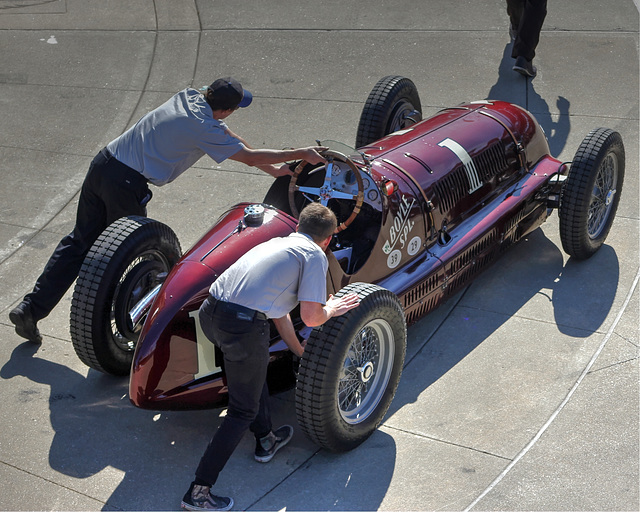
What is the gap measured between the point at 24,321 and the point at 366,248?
243 cm

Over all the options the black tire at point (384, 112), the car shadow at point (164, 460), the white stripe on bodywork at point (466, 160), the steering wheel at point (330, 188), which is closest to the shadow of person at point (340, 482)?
the car shadow at point (164, 460)

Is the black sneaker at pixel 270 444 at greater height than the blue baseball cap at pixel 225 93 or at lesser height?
lesser

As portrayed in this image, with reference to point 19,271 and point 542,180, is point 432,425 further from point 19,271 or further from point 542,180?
point 19,271

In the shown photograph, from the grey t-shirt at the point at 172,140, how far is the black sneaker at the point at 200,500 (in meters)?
2.18

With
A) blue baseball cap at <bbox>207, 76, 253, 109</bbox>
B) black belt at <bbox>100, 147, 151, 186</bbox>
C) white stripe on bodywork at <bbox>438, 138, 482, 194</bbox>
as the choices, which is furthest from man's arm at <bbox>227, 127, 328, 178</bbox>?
white stripe on bodywork at <bbox>438, 138, 482, 194</bbox>

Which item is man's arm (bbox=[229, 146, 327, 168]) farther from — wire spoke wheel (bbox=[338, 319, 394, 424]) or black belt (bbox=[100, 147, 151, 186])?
wire spoke wheel (bbox=[338, 319, 394, 424])

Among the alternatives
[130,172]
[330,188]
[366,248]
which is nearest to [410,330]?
[366,248]

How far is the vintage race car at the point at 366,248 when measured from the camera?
4621 mm

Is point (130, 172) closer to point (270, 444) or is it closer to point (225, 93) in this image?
point (225, 93)

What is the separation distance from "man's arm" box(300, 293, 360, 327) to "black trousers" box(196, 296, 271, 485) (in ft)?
0.70

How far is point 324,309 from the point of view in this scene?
14.1ft

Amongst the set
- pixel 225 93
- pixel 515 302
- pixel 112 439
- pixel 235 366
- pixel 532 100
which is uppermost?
pixel 225 93

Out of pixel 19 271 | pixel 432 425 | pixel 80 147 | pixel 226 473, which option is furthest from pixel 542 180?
pixel 80 147

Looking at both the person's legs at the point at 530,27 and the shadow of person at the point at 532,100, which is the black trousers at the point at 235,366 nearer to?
the shadow of person at the point at 532,100
